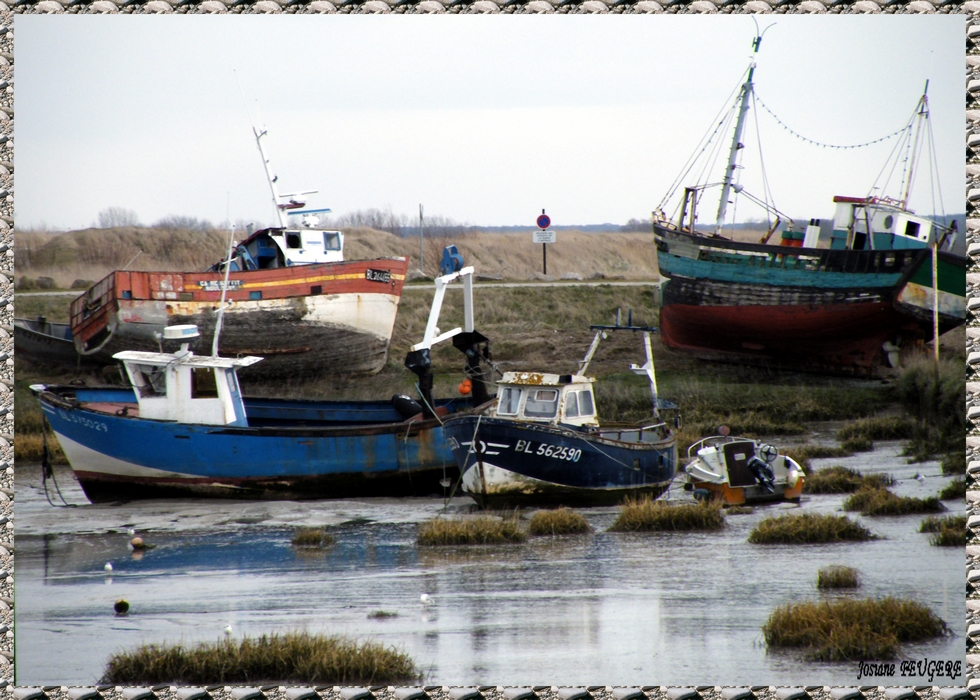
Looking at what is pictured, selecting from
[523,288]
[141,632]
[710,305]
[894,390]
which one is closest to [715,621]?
[141,632]

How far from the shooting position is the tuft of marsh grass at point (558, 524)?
37.2 feet

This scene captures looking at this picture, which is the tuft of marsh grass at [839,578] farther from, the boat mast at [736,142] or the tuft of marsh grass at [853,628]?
the boat mast at [736,142]

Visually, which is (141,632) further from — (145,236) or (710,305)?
(145,236)

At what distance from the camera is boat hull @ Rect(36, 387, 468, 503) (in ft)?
43.1

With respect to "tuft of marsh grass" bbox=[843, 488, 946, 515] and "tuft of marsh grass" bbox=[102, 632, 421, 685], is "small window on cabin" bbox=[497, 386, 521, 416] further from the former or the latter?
"tuft of marsh grass" bbox=[102, 632, 421, 685]

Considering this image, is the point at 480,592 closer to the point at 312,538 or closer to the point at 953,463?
the point at 312,538

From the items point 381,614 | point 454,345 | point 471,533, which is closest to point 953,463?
point 471,533

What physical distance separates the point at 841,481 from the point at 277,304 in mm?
9993

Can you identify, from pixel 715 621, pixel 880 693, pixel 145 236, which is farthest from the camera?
pixel 145 236

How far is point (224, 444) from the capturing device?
13117 mm

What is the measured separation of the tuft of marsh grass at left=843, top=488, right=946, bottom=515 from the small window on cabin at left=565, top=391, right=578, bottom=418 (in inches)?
136

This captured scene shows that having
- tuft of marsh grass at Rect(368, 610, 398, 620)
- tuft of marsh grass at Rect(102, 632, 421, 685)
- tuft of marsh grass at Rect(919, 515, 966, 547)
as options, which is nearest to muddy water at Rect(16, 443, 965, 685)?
tuft of marsh grass at Rect(368, 610, 398, 620)

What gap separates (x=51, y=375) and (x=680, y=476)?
10949mm

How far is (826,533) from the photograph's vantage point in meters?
10.9
